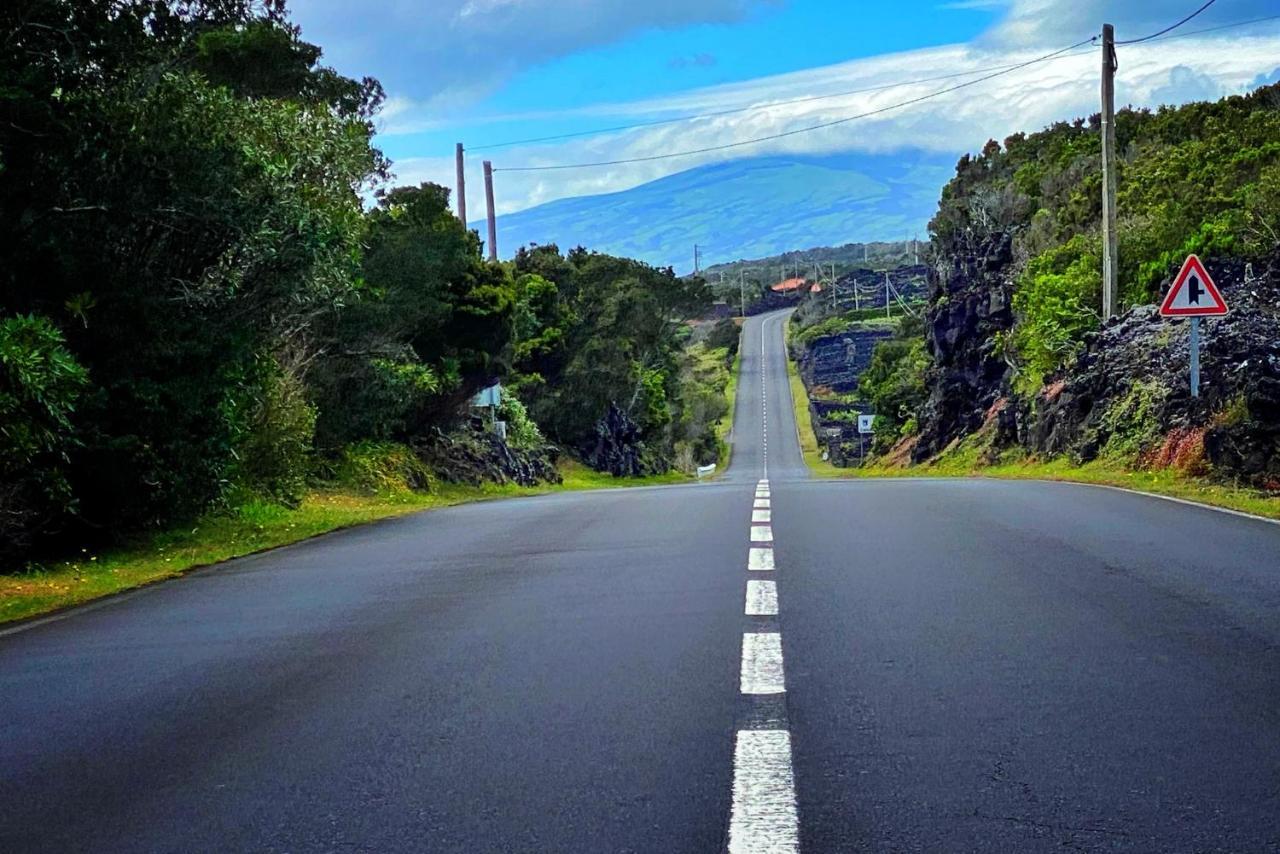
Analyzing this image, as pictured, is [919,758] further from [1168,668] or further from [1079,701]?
[1168,668]

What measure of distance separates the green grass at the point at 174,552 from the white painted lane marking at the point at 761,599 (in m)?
5.77

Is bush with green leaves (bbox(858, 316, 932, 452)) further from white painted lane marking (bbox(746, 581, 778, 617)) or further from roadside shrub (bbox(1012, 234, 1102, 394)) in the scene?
white painted lane marking (bbox(746, 581, 778, 617))

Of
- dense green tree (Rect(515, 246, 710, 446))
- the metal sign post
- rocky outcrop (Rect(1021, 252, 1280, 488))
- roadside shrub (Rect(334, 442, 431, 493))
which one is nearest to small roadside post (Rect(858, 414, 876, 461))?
dense green tree (Rect(515, 246, 710, 446))

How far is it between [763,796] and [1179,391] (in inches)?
944

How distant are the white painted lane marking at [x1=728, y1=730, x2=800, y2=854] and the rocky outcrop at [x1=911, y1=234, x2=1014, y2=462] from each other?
1612 inches

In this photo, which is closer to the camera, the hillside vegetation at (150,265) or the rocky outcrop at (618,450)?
the hillside vegetation at (150,265)

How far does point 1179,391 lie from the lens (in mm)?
26953

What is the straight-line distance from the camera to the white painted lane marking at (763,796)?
4598 millimetres

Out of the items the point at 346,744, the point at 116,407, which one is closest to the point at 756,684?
the point at 346,744

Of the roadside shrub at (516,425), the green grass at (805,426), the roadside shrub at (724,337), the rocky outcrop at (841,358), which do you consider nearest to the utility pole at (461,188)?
the roadside shrub at (516,425)

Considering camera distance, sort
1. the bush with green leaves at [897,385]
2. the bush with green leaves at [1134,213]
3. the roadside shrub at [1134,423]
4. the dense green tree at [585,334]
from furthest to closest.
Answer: the bush with green leaves at [897,385] → the dense green tree at [585,334] → the bush with green leaves at [1134,213] → the roadside shrub at [1134,423]

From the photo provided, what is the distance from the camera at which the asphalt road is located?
4895 millimetres

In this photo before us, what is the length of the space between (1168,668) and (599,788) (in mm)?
3340

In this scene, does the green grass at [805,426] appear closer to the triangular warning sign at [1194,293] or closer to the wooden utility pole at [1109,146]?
the wooden utility pole at [1109,146]
